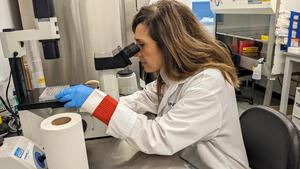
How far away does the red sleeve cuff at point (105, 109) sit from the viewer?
750 mm

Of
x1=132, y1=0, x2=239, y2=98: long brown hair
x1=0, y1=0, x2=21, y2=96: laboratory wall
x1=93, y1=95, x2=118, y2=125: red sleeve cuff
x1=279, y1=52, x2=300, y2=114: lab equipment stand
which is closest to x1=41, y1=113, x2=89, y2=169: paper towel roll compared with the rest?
x1=93, y1=95, x2=118, y2=125: red sleeve cuff

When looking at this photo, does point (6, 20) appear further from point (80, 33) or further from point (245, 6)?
point (245, 6)

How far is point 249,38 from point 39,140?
313 centimetres

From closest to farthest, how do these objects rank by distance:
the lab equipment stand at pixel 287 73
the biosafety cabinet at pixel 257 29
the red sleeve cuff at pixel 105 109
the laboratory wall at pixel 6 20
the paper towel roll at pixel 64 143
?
the paper towel roll at pixel 64 143, the red sleeve cuff at pixel 105 109, the laboratory wall at pixel 6 20, the lab equipment stand at pixel 287 73, the biosafety cabinet at pixel 257 29

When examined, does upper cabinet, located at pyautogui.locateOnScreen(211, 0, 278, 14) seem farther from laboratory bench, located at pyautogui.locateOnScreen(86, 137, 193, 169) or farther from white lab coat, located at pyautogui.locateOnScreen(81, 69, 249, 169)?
laboratory bench, located at pyautogui.locateOnScreen(86, 137, 193, 169)

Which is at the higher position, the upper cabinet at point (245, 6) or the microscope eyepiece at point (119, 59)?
the upper cabinet at point (245, 6)

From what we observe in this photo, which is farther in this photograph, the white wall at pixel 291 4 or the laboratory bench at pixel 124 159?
the white wall at pixel 291 4

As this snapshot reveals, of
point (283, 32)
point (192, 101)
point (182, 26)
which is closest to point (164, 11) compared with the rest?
point (182, 26)

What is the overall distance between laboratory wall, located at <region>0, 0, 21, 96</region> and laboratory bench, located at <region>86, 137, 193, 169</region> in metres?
0.64

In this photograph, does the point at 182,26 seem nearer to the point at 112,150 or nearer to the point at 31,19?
the point at 112,150

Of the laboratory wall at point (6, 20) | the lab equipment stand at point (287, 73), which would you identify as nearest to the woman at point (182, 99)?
the laboratory wall at point (6, 20)

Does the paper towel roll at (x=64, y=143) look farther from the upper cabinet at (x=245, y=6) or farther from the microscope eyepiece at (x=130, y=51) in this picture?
the upper cabinet at (x=245, y=6)

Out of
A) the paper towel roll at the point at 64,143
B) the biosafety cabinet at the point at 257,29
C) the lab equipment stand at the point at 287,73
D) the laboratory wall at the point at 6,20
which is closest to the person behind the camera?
the paper towel roll at the point at 64,143

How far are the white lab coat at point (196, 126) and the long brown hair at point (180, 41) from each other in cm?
4
